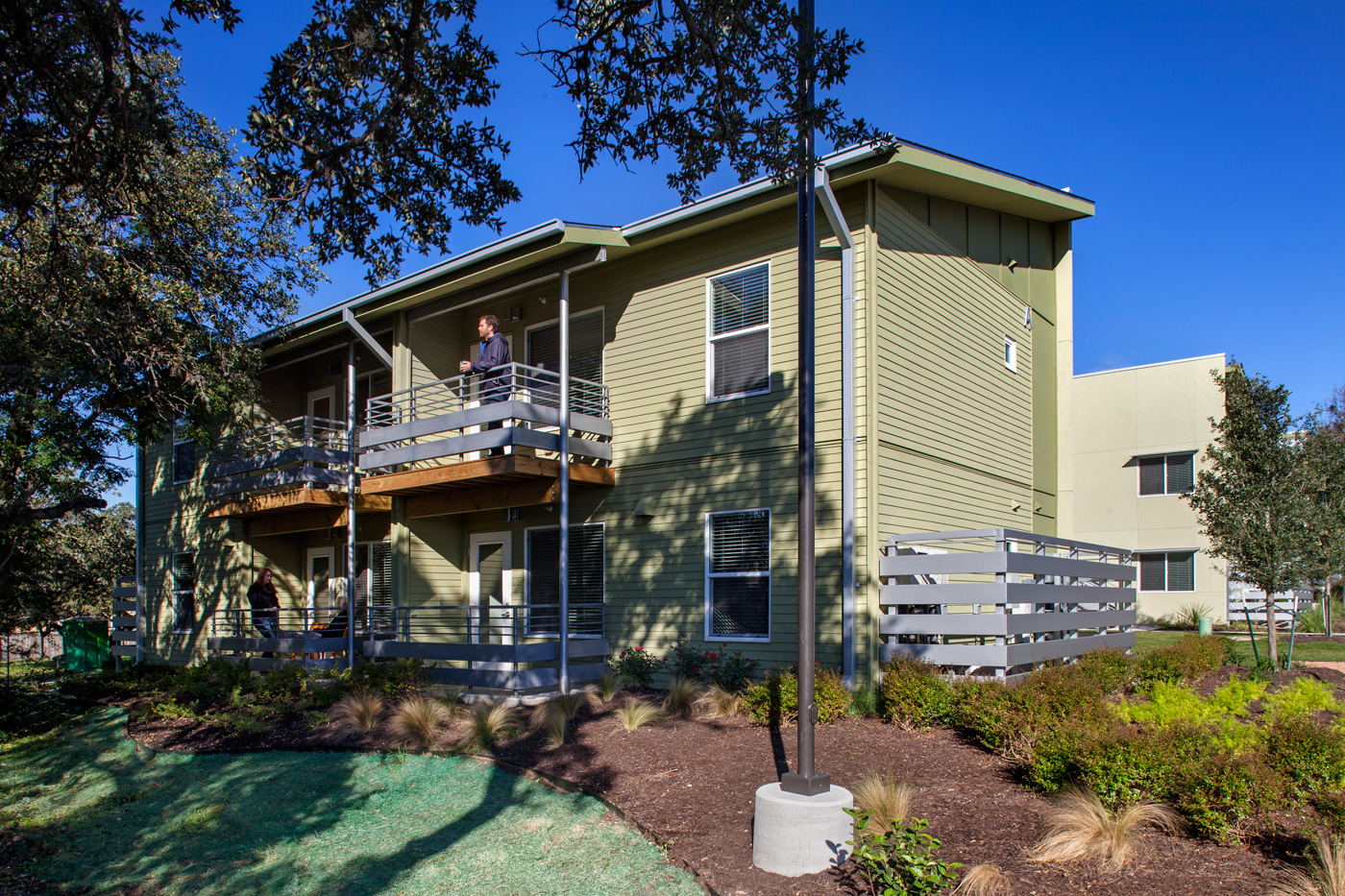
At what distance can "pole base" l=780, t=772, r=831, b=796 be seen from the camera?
6371 millimetres

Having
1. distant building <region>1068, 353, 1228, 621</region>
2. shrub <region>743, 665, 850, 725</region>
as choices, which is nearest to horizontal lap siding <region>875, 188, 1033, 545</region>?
shrub <region>743, 665, 850, 725</region>

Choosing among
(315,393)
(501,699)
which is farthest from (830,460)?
(315,393)

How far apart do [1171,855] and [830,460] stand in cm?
645

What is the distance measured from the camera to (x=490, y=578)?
15.8 m

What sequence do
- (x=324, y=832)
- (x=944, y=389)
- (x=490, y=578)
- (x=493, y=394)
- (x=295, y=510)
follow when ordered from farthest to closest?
(x=295, y=510) → (x=490, y=578) → (x=944, y=389) → (x=493, y=394) → (x=324, y=832)

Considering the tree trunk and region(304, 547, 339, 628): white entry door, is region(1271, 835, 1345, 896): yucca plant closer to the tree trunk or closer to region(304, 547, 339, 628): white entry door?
the tree trunk

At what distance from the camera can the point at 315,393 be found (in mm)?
20047

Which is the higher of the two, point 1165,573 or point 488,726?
point 1165,573

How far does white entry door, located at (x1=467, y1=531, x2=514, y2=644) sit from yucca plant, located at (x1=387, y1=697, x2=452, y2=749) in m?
4.09

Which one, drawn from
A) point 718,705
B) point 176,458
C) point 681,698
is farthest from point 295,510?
point 718,705

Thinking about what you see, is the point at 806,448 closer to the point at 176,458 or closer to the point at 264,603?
the point at 264,603

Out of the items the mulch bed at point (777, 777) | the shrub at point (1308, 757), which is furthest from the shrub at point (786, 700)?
the shrub at point (1308, 757)

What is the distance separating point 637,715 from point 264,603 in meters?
10.6

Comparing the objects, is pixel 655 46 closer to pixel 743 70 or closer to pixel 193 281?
pixel 743 70
